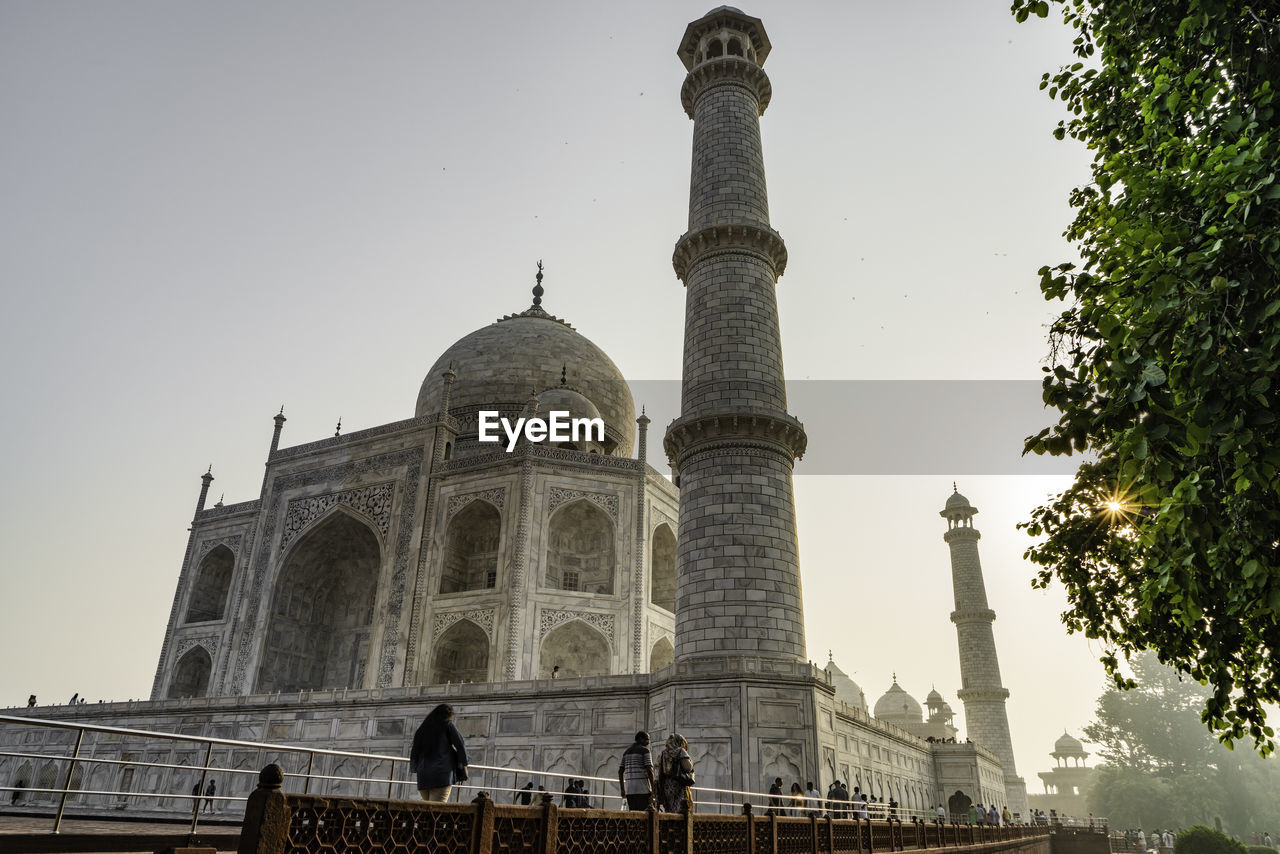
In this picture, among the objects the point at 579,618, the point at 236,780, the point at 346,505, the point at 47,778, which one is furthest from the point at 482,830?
the point at 47,778

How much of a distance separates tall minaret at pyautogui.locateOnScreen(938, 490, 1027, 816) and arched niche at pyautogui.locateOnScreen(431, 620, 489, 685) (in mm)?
19670

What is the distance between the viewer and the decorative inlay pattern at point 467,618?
2317cm

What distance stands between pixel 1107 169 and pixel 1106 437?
2298 mm

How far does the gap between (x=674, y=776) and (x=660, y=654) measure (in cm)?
1853

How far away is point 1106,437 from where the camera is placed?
20.9ft

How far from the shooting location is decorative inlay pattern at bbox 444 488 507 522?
25.1 m

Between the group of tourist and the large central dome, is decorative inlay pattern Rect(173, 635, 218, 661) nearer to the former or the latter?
the large central dome

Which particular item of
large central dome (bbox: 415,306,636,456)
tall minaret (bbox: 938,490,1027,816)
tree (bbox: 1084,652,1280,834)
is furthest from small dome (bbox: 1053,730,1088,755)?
large central dome (bbox: 415,306,636,456)

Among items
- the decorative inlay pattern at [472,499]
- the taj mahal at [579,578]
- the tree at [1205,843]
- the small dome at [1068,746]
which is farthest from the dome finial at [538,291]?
the small dome at [1068,746]

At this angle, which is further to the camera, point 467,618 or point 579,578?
point 579,578

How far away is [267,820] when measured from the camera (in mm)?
3586

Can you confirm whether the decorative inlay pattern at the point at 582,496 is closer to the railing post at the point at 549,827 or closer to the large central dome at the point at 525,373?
the large central dome at the point at 525,373

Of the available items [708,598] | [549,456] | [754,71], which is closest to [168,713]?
[549,456]

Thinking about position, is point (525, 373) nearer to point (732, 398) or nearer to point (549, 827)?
point (732, 398)
